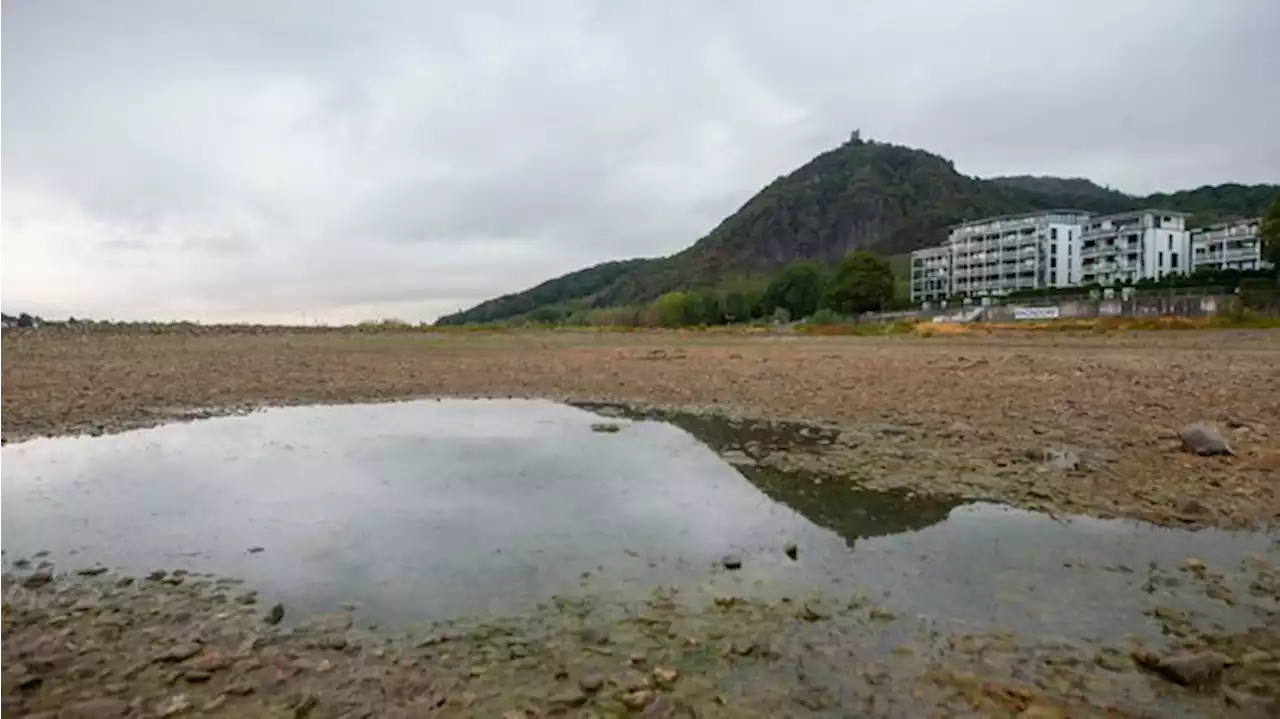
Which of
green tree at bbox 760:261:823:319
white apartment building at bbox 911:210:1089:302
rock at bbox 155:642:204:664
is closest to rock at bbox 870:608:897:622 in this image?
rock at bbox 155:642:204:664

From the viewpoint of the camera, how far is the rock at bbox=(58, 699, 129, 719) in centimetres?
394

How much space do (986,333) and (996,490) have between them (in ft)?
163

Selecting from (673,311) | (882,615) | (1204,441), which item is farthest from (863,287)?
(882,615)

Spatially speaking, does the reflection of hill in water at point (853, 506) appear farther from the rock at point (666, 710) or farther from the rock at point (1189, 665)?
the rock at point (666, 710)

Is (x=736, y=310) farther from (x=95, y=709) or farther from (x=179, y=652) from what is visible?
(x=95, y=709)

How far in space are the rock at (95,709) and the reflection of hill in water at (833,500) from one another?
5923mm

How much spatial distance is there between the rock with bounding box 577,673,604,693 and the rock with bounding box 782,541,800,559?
9.55 feet

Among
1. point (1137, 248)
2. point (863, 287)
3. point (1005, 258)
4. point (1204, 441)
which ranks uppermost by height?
point (1005, 258)

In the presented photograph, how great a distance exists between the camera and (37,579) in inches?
243

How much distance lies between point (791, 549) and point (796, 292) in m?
126

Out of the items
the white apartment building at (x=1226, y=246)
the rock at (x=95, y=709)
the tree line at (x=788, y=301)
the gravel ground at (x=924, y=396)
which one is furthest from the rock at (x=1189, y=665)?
the white apartment building at (x=1226, y=246)

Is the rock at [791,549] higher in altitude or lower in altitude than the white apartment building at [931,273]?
lower

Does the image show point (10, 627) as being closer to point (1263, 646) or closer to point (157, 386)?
point (1263, 646)

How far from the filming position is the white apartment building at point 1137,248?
415 feet
